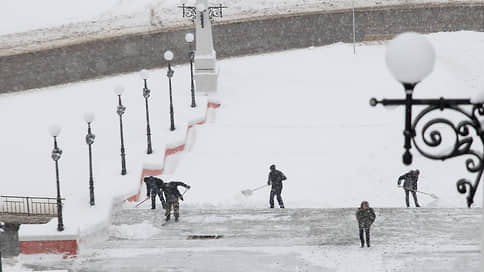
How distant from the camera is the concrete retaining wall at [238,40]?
34000 millimetres

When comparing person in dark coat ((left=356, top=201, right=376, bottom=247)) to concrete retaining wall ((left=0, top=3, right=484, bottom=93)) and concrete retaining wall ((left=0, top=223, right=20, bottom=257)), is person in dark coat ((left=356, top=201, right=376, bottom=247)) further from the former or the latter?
concrete retaining wall ((left=0, top=3, right=484, bottom=93))

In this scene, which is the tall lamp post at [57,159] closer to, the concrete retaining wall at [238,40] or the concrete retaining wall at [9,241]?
the concrete retaining wall at [9,241]

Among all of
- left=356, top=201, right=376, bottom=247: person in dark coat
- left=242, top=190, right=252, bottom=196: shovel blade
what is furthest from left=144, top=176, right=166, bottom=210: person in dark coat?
left=356, top=201, right=376, bottom=247: person in dark coat

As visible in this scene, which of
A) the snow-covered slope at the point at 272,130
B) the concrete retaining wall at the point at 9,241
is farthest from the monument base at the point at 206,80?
the concrete retaining wall at the point at 9,241

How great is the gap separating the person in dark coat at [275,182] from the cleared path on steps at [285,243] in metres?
0.44

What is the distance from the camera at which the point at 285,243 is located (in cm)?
1858

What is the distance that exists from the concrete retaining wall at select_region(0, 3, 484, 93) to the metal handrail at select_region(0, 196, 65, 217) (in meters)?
11.3

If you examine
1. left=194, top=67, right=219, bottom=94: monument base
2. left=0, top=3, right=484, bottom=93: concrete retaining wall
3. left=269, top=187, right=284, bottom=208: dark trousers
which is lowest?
left=269, top=187, right=284, bottom=208: dark trousers

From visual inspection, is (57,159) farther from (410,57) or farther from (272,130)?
(410,57)

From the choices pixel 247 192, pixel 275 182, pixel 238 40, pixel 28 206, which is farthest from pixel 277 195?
pixel 238 40

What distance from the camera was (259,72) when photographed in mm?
32312

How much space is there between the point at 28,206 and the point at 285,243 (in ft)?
23.0

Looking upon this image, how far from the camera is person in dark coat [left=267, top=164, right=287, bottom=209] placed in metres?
20.6

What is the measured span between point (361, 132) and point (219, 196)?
5971 mm
